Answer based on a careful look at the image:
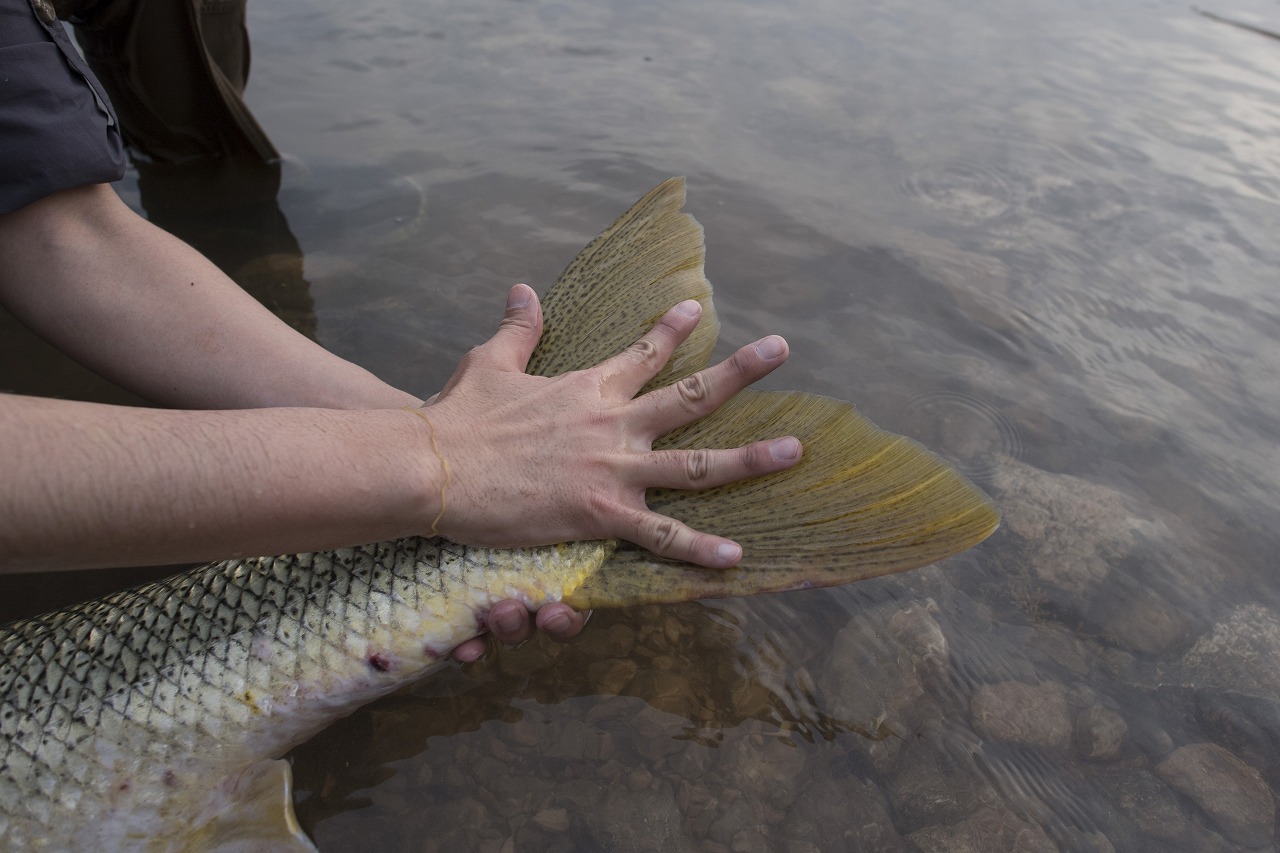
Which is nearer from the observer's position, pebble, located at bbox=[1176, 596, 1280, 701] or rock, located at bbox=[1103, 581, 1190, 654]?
pebble, located at bbox=[1176, 596, 1280, 701]

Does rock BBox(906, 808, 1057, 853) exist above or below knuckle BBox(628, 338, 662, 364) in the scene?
below

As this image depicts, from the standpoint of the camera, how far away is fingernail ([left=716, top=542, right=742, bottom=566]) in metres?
1.94

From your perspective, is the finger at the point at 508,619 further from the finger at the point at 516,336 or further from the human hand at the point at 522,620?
the finger at the point at 516,336

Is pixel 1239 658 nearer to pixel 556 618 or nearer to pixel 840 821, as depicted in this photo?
pixel 840 821

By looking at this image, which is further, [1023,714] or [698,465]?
[1023,714]

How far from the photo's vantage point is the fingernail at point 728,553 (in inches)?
76.5

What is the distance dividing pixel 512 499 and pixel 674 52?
5207 mm

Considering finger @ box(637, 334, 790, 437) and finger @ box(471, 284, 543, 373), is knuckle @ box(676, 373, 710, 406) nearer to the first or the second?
finger @ box(637, 334, 790, 437)

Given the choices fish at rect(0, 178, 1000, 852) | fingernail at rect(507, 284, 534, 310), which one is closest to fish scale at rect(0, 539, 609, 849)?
fish at rect(0, 178, 1000, 852)

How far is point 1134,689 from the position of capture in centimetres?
251

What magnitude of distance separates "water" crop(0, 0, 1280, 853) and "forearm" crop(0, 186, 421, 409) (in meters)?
0.75

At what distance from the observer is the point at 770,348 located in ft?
6.91

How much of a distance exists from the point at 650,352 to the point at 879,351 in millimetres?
1783

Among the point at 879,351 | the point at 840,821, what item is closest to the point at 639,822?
the point at 840,821
